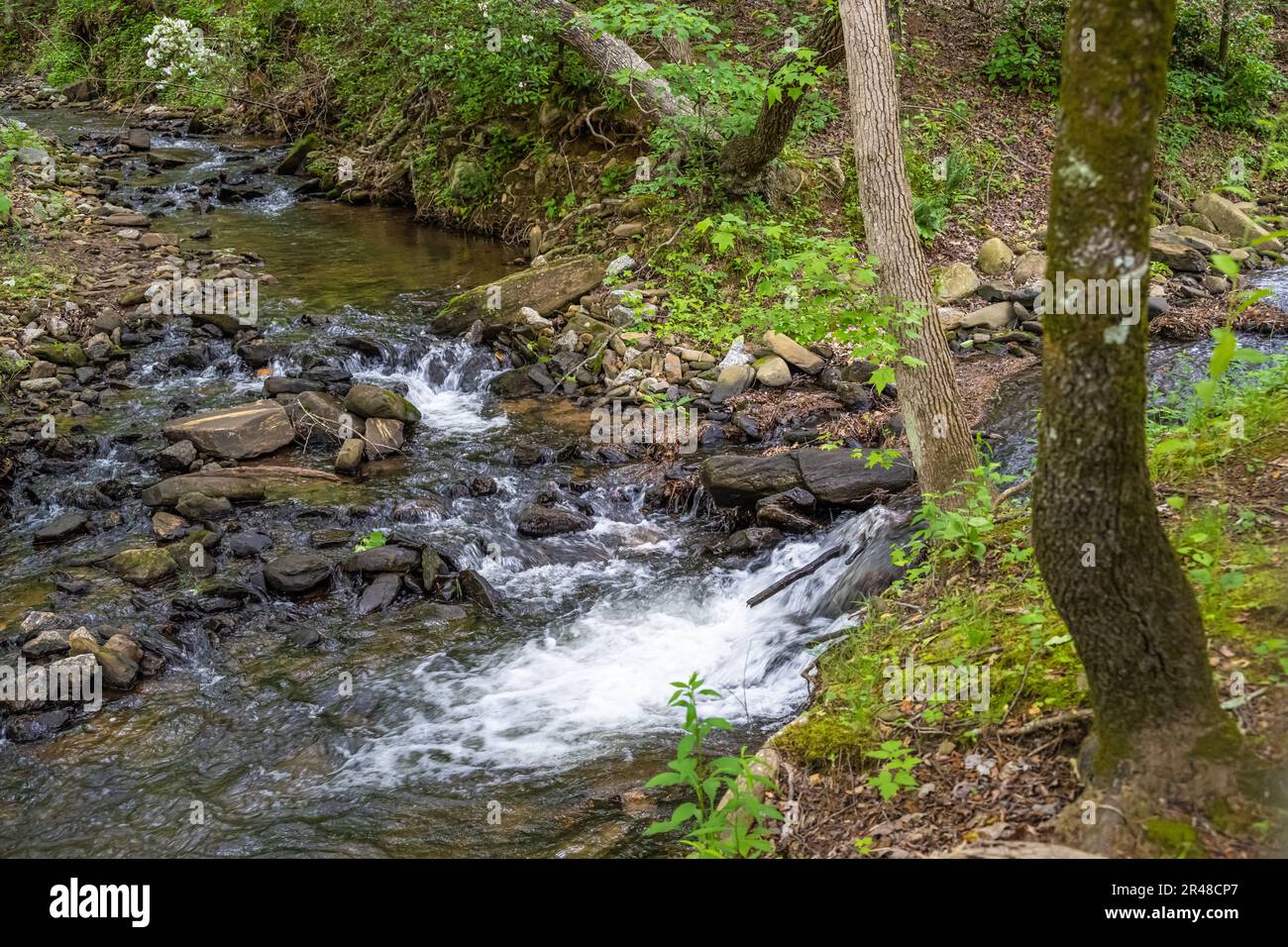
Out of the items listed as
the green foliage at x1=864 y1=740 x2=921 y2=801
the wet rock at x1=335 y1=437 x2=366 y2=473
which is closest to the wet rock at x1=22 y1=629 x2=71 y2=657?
the wet rock at x1=335 y1=437 x2=366 y2=473

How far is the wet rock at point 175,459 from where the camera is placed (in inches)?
355

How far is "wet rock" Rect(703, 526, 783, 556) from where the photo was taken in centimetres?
795

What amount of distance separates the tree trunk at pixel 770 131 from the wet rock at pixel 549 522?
4782 mm

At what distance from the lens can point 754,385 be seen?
10.3 metres

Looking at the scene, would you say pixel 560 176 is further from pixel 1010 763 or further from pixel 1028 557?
pixel 1010 763

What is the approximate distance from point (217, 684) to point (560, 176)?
10106 mm

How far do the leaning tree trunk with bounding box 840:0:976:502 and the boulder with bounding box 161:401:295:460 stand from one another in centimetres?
612

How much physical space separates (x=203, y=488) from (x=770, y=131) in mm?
7264

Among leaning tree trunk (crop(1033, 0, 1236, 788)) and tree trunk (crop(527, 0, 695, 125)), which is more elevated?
tree trunk (crop(527, 0, 695, 125))

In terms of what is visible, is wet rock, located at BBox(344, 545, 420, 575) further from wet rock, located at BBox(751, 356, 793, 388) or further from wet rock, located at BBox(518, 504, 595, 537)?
wet rock, located at BBox(751, 356, 793, 388)

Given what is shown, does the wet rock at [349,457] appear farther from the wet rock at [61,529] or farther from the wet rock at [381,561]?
the wet rock at [61,529]

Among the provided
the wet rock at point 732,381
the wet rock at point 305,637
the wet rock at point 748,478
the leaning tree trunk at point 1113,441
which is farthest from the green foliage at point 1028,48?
the leaning tree trunk at point 1113,441

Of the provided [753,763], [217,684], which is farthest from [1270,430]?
[217,684]

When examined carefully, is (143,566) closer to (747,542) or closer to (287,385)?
(287,385)
